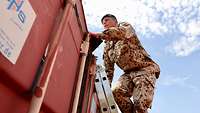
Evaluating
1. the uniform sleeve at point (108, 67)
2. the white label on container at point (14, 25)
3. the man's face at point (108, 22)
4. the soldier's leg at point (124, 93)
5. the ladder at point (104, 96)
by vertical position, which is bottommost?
the white label on container at point (14, 25)

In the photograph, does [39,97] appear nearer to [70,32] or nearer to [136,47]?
[70,32]

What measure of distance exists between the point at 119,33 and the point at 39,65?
1858mm

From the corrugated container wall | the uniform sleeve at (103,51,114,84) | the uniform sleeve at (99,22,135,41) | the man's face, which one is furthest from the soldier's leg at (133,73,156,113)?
the corrugated container wall

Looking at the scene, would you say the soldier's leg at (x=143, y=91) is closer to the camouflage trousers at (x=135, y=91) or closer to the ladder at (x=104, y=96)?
the camouflage trousers at (x=135, y=91)

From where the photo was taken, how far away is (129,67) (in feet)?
10.9

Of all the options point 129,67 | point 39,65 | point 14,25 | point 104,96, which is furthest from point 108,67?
point 14,25

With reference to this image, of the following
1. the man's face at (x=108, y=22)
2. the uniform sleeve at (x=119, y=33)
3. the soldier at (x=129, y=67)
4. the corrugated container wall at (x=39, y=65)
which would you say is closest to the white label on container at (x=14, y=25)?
the corrugated container wall at (x=39, y=65)

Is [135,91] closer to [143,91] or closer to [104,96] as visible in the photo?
[143,91]

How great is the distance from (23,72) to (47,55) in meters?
0.18

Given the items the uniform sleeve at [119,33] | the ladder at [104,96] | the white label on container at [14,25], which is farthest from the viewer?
the uniform sleeve at [119,33]

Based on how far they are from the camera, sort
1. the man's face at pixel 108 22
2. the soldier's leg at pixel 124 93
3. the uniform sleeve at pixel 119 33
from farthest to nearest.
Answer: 1. the man's face at pixel 108 22
2. the soldier's leg at pixel 124 93
3. the uniform sleeve at pixel 119 33

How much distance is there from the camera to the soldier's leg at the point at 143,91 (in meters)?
2.93

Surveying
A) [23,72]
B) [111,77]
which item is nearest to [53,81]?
[23,72]

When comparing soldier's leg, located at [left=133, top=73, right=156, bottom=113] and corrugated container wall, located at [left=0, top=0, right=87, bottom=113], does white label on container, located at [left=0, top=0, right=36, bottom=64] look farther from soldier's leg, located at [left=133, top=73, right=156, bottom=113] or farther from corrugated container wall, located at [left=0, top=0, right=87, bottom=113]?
soldier's leg, located at [left=133, top=73, right=156, bottom=113]
